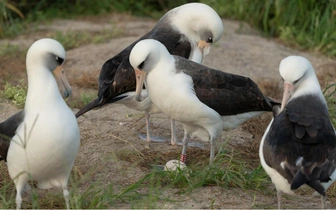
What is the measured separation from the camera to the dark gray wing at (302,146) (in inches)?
204

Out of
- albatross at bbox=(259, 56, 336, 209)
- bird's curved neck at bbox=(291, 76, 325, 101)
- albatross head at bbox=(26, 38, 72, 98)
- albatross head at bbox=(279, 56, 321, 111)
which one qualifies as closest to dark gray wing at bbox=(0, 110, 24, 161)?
albatross head at bbox=(26, 38, 72, 98)

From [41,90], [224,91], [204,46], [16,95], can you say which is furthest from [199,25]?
[41,90]

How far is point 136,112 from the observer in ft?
27.9

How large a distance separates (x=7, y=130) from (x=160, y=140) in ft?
7.59

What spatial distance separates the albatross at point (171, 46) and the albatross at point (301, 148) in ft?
6.01

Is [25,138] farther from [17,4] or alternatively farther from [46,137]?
[17,4]

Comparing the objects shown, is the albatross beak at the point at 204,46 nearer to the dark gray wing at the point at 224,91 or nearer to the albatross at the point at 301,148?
the dark gray wing at the point at 224,91

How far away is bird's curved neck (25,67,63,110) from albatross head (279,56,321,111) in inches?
71.9

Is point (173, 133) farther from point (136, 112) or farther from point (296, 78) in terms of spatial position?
point (296, 78)

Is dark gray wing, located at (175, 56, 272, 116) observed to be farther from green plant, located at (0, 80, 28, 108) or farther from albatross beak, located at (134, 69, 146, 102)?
green plant, located at (0, 80, 28, 108)

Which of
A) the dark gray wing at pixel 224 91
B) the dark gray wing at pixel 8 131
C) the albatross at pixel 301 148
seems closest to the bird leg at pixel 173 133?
the dark gray wing at pixel 224 91

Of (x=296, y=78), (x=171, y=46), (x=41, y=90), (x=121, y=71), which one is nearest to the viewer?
(x=41, y=90)

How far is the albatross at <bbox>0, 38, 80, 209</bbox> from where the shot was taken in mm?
5270

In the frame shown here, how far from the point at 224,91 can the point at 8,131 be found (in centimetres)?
199
